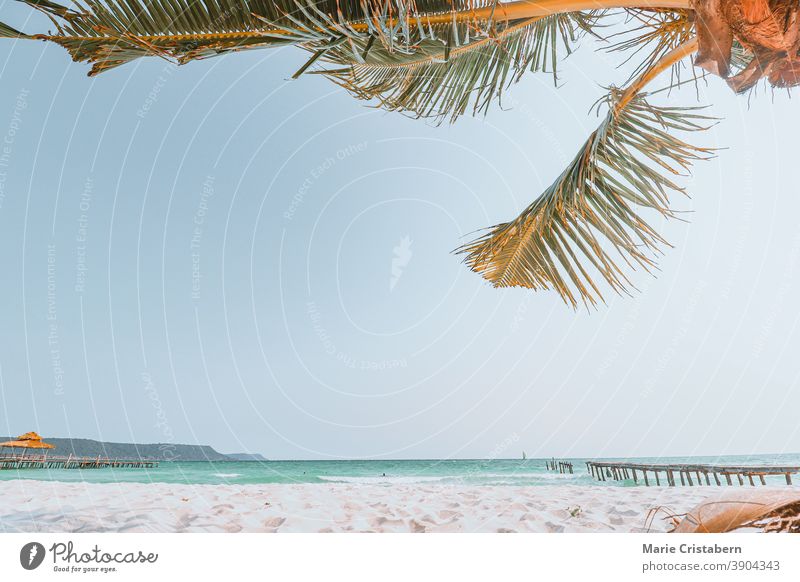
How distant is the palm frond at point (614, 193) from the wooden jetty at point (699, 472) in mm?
4451

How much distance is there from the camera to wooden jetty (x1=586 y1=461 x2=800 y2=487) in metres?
6.79

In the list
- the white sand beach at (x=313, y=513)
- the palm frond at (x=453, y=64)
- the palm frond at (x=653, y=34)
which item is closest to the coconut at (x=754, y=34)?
the palm frond at (x=653, y=34)

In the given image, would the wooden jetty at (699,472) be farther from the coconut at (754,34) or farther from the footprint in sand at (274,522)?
the coconut at (754,34)

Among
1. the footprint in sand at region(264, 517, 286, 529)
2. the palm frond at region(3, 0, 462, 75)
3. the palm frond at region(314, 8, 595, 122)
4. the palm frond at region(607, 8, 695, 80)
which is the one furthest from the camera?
the footprint in sand at region(264, 517, 286, 529)

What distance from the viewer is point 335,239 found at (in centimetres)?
561

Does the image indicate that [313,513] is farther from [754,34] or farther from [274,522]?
[754,34]

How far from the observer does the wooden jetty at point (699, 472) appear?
267 inches

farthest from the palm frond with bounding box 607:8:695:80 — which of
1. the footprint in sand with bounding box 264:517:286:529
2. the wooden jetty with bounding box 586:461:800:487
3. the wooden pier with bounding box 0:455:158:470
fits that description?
the wooden pier with bounding box 0:455:158:470

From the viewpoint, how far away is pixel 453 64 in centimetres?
178

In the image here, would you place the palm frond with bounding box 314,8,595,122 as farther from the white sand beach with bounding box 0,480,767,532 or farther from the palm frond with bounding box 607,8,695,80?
the white sand beach with bounding box 0,480,767,532

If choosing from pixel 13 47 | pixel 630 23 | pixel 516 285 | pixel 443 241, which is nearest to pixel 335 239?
pixel 443 241

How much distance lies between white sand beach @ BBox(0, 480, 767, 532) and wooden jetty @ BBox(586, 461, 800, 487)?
8.72 feet
